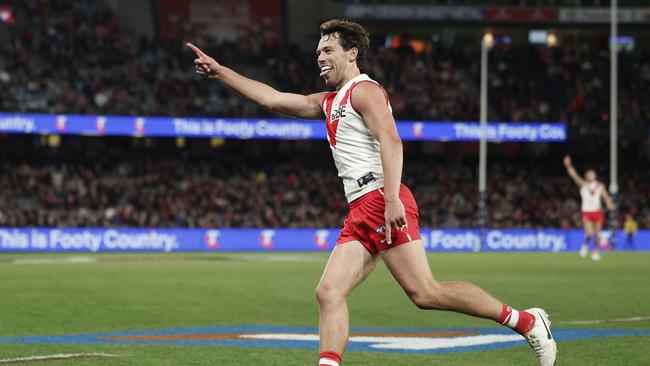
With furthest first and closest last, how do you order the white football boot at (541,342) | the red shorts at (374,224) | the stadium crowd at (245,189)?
the stadium crowd at (245,189)
the white football boot at (541,342)
the red shorts at (374,224)

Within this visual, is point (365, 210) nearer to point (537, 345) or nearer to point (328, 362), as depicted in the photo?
point (328, 362)

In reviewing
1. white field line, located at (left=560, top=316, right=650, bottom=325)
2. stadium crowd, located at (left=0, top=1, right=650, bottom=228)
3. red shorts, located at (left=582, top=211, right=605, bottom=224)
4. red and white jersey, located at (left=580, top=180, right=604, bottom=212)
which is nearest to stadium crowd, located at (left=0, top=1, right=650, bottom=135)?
stadium crowd, located at (left=0, top=1, right=650, bottom=228)

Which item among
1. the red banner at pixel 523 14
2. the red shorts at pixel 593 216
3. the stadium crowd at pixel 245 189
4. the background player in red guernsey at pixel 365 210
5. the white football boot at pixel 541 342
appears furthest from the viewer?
the red banner at pixel 523 14

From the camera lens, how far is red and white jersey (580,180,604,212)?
28984 millimetres

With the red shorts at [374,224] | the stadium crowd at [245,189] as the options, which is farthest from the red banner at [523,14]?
the red shorts at [374,224]

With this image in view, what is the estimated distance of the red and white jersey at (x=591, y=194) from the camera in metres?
29.0

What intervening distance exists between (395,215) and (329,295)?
668mm

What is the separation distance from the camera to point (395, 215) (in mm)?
6918

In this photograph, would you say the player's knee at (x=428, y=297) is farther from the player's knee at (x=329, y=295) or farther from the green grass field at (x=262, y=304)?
the green grass field at (x=262, y=304)

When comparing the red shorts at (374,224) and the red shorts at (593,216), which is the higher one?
the red shorts at (374,224)

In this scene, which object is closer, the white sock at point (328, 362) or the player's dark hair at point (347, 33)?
the white sock at point (328, 362)

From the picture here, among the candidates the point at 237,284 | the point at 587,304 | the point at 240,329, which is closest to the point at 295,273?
the point at 237,284

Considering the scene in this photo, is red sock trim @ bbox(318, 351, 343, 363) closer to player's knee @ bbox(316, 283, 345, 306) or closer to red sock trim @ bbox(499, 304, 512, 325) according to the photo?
player's knee @ bbox(316, 283, 345, 306)

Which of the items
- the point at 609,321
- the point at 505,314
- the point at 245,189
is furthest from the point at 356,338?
the point at 245,189
